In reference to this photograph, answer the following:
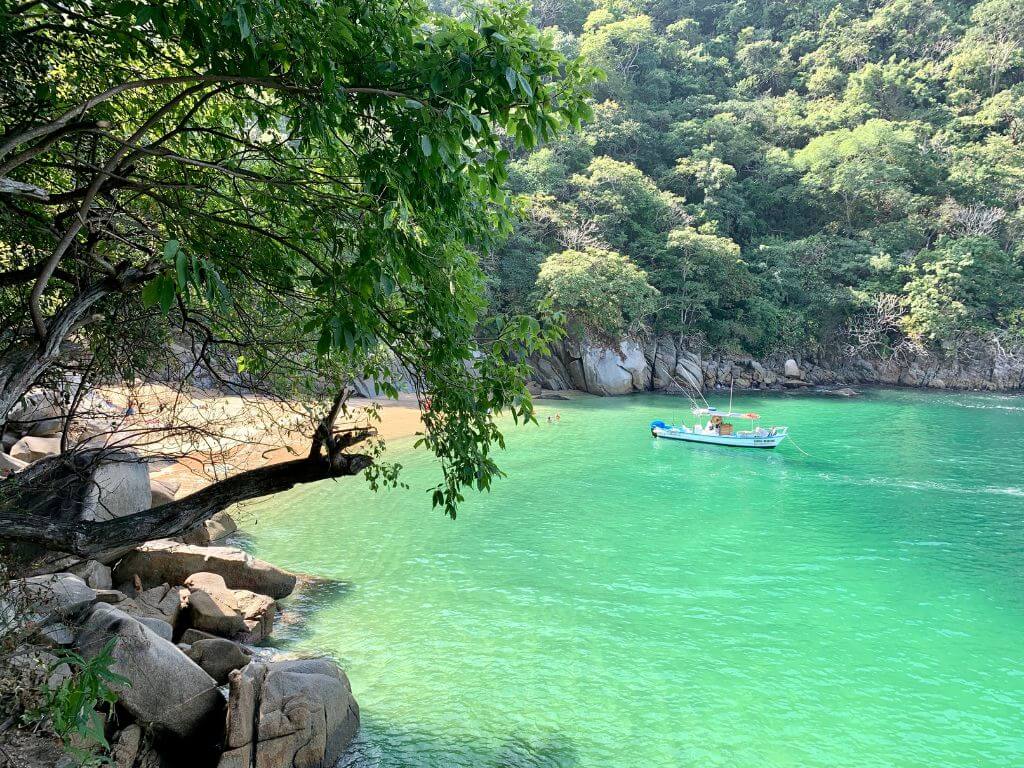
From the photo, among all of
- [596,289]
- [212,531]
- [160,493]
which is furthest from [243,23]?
[596,289]

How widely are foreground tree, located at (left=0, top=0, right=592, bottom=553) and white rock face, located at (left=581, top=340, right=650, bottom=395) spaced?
29.8 metres

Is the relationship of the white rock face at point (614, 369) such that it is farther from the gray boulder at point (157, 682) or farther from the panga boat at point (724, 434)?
the gray boulder at point (157, 682)

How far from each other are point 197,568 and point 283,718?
13.8 ft

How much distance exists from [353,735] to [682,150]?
46.0 meters

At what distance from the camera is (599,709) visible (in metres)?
7.82

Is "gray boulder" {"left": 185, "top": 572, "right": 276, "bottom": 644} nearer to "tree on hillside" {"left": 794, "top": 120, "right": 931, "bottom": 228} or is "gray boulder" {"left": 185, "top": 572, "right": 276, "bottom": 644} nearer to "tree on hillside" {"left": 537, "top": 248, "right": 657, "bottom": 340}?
"tree on hillside" {"left": 537, "top": 248, "right": 657, "bottom": 340}

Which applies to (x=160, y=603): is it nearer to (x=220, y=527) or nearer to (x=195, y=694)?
(x=195, y=694)

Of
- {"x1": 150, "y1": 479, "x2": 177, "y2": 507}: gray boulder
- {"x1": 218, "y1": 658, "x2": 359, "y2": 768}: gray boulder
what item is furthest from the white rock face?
{"x1": 218, "y1": 658, "x2": 359, "y2": 768}: gray boulder

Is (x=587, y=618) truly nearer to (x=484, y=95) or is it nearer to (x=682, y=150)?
(x=484, y=95)

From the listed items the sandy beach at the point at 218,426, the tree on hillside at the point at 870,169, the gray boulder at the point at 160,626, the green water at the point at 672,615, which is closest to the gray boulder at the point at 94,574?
the gray boulder at the point at 160,626

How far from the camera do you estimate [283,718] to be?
19.4ft

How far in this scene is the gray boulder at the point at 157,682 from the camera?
5.65 m

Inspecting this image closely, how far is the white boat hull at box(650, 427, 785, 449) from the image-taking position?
23625 millimetres

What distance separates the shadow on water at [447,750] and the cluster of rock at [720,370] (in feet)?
91.7
